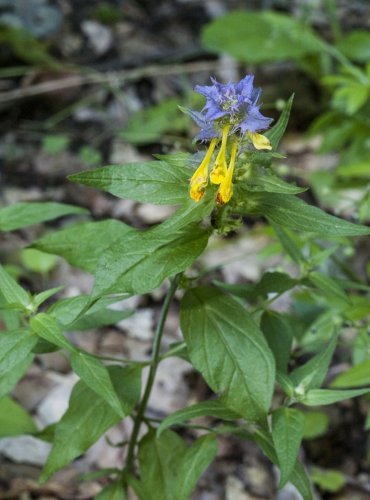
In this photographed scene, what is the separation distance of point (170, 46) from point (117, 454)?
121 inches

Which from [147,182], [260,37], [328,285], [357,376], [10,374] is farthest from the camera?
[260,37]

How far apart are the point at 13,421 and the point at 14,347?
72 cm

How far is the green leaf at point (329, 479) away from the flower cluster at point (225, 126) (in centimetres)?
147

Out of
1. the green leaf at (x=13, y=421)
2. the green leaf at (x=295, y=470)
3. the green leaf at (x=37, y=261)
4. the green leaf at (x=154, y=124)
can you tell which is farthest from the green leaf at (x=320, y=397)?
the green leaf at (x=154, y=124)

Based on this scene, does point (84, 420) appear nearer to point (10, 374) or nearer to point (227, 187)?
point (10, 374)

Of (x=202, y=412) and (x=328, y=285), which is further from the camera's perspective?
(x=328, y=285)

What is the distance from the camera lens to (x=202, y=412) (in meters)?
1.62

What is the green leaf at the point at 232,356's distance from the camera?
→ 1531mm

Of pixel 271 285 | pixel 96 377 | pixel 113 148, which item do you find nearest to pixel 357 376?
pixel 271 285

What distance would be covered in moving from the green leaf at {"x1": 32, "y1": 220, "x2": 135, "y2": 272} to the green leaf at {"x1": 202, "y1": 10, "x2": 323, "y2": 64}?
2.42 metres

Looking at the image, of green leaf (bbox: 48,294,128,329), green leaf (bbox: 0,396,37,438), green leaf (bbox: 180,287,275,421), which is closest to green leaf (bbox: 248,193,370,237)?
green leaf (bbox: 180,287,275,421)

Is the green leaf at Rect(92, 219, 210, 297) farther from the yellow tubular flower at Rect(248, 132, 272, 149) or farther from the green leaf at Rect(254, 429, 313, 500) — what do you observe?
the green leaf at Rect(254, 429, 313, 500)

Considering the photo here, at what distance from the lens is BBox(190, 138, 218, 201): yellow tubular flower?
1.39m

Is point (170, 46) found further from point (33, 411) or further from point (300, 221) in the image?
point (300, 221)
